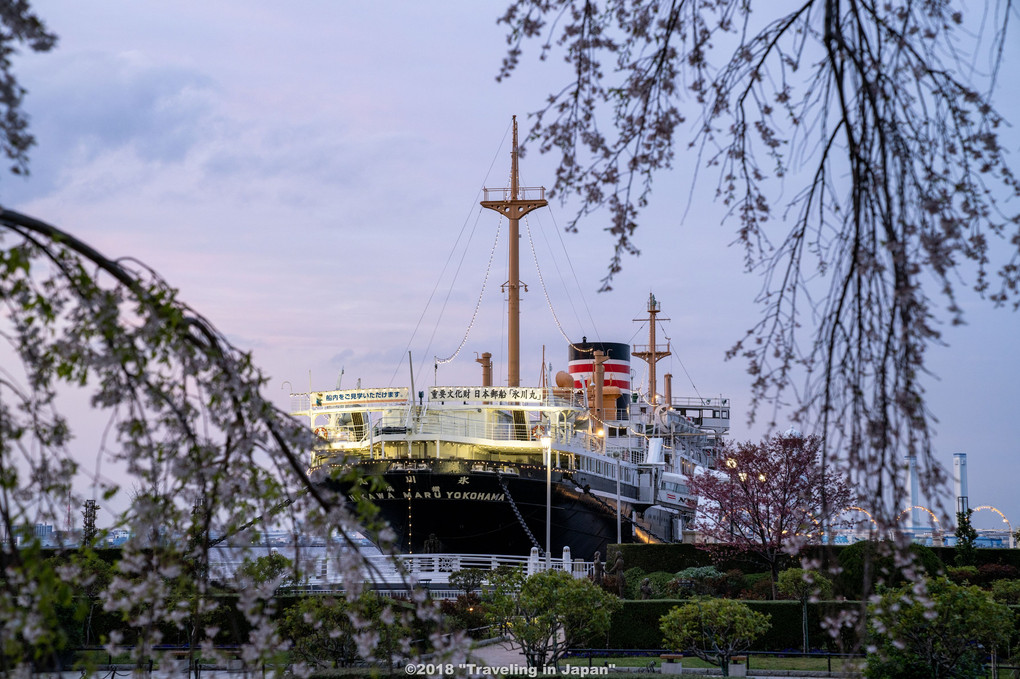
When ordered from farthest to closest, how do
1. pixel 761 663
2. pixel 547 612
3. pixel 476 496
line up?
1. pixel 476 496
2. pixel 761 663
3. pixel 547 612

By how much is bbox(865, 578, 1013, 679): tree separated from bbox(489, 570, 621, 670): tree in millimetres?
4552

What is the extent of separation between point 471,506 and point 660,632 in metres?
16.0

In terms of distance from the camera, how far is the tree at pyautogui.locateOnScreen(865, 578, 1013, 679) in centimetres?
1370

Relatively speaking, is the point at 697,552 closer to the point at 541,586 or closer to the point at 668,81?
the point at 541,586

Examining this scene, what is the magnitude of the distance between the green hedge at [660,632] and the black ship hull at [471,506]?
13.3 meters

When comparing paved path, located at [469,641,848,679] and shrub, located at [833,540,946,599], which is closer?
paved path, located at [469,641,848,679]

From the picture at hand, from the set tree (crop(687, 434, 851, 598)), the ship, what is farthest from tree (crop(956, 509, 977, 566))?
the ship

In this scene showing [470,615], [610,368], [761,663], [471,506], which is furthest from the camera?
[610,368]

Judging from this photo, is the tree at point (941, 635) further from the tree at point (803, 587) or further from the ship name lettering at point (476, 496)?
the ship name lettering at point (476, 496)

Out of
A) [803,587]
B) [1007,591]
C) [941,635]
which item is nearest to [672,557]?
[803,587]

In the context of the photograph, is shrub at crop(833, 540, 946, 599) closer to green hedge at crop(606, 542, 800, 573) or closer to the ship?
green hedge at crop(606, 542, 800, 573)

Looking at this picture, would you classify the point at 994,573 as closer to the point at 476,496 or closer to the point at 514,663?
the point at 476,496

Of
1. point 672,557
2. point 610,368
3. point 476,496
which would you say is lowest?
point 672,557

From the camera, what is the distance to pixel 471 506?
36.3 metres
